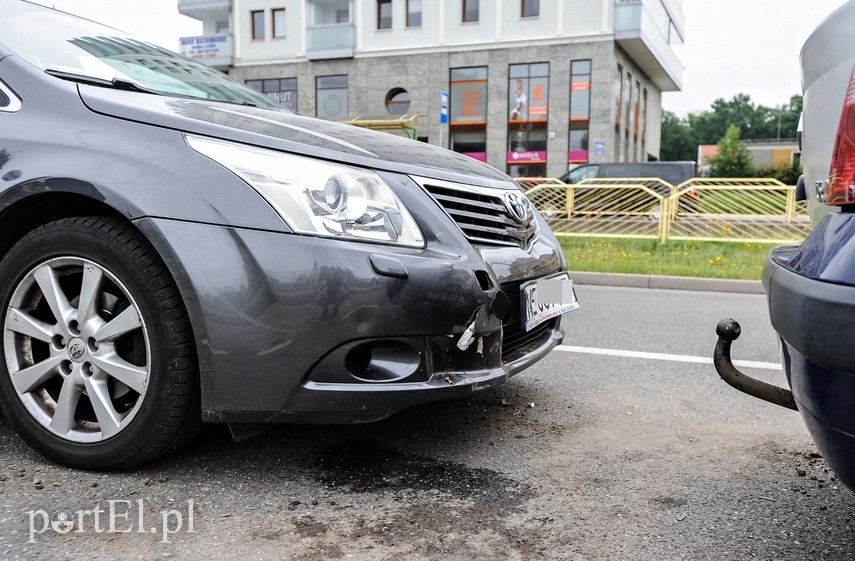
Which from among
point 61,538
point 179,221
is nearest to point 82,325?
point 179,221

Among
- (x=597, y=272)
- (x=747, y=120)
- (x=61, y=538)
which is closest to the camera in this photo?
(x=61, y=538)

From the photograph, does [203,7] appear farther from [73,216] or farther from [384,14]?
[73,216]

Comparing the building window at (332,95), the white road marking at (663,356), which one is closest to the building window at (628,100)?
the building window at (332,95)

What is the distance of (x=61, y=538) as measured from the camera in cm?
197

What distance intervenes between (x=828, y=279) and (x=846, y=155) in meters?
0.28

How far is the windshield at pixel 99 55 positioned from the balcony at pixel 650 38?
2980 cm

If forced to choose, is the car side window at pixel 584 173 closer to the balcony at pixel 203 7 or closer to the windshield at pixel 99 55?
the windshield at pixel 99 55

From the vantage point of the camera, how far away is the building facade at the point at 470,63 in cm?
3111

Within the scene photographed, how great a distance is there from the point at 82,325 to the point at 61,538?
2.11 feet

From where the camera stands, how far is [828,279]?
1419mm

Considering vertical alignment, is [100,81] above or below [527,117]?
below

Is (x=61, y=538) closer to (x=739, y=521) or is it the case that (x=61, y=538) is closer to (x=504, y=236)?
(x=504, y=236)

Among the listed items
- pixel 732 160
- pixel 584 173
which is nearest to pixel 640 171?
pixel 584 173

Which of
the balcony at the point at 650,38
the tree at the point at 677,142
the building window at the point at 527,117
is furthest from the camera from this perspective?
the tree at the point at 677,142
